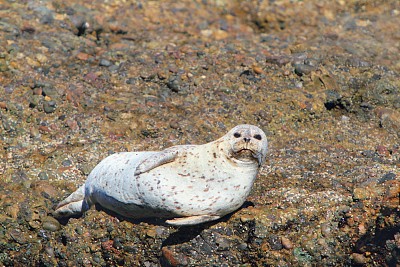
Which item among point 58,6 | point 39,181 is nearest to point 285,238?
point 39,181

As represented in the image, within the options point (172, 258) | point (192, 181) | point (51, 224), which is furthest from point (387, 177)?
point (51, 224)

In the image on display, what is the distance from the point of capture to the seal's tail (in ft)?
19.0

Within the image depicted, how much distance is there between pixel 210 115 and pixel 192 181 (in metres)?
1.81

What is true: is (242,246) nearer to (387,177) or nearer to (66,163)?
(387,177)

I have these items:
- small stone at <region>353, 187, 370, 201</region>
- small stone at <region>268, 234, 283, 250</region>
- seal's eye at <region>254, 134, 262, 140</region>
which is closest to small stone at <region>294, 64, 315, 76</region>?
small stone at <region>353, 187, 370, 201</region>

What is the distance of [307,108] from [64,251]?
116 inches

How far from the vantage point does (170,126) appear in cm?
675

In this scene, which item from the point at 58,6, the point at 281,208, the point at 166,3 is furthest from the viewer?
the point at 166,3

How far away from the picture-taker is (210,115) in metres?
6.95

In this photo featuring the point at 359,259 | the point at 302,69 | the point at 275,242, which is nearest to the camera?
the point at 359,259

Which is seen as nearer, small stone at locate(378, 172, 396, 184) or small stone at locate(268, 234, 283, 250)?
small stone at locate(268, 234, 283, 250)

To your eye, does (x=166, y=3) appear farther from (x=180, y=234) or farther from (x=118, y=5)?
(x=180, y=234)

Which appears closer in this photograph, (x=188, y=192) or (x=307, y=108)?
(x=188, y=192)

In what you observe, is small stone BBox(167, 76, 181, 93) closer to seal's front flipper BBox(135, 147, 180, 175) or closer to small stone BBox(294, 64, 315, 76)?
small stone BBox(294, 64, 315, 76)
